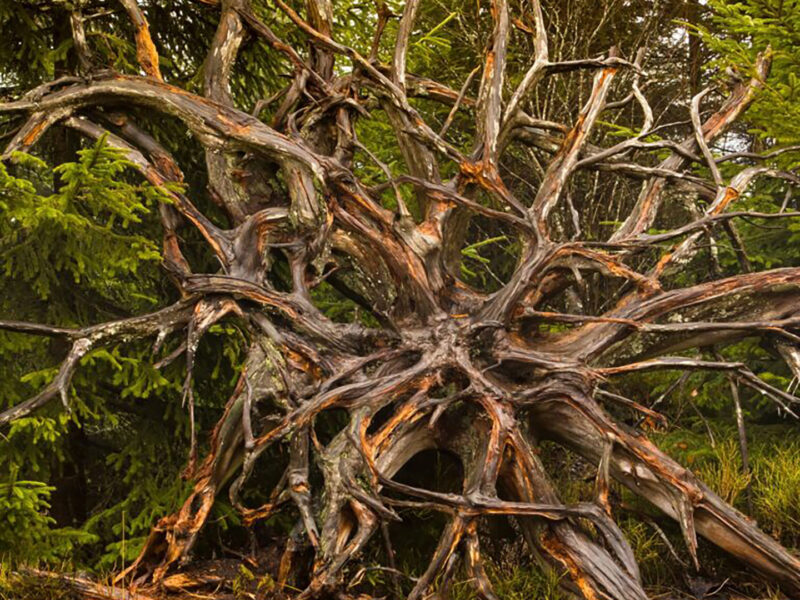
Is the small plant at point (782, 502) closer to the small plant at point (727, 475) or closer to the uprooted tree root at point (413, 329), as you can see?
the small plant at point (727, 475)

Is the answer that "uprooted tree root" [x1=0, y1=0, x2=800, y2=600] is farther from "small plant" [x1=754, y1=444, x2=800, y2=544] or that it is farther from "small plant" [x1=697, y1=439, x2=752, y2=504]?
"small plant" [x1=754, y1=444, x2=800, y2=544]

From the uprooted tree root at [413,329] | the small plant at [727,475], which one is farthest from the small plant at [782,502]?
the uprooted tree root at [413,329]

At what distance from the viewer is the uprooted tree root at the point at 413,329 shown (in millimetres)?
4582

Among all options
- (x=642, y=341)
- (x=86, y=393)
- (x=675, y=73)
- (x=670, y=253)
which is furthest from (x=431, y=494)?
(x=675, y=73)

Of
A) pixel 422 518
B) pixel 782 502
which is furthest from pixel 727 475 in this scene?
pixel 422 518

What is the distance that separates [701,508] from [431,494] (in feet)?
5.88

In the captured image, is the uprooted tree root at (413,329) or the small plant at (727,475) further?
Answer: the small plant at (727,475)

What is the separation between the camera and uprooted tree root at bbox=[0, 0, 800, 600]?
4582mm

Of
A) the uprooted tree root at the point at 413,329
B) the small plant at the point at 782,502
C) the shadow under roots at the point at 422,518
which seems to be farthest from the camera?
the shadow under roots at the point at 422,518

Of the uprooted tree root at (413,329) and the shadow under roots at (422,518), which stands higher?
the uprooted tree root at (413,329)

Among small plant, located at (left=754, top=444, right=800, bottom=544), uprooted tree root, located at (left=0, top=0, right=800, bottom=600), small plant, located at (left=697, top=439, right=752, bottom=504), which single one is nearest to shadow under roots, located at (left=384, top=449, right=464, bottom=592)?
uprooted tree root, located at (left=0, top=0, right=800, bottom=600)

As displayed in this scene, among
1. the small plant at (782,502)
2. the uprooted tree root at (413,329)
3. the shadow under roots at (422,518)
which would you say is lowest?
the small plant at (782,502)

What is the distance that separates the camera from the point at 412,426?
16.6ft

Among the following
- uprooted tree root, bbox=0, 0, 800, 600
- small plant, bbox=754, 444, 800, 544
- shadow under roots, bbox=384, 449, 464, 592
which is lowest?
small plant, bbox=754, 444, 800, 544
